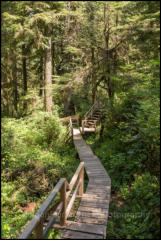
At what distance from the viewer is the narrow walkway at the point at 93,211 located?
3992mm

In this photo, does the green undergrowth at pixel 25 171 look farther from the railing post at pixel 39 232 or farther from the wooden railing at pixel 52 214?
the railing post at pixel 39 232

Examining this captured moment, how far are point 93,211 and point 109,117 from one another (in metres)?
6.25

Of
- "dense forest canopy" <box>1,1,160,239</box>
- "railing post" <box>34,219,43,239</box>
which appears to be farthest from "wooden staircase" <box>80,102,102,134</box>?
"railing post" <box>34,219,43,239</box>

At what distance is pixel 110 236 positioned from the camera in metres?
4.75

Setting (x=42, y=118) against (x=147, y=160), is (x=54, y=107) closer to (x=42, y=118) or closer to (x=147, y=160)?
(x=42, y=118)

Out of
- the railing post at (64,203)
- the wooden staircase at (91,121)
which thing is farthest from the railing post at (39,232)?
the wooden staircase at (91,121)

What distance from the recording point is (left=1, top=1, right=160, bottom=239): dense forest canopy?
508 cm

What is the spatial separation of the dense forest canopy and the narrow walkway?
579 millimetres

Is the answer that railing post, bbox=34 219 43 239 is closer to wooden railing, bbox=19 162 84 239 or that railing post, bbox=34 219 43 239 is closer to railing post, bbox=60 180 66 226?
wooden railing, bbox=19 162 84 239

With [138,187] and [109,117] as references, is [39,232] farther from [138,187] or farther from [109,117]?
[109,117]

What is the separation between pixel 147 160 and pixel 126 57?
→ 21.1ft

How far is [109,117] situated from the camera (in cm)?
1038

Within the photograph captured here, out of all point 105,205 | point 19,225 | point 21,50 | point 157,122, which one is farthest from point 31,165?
point 21,50

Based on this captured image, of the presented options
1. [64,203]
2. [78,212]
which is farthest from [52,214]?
[78,212]
